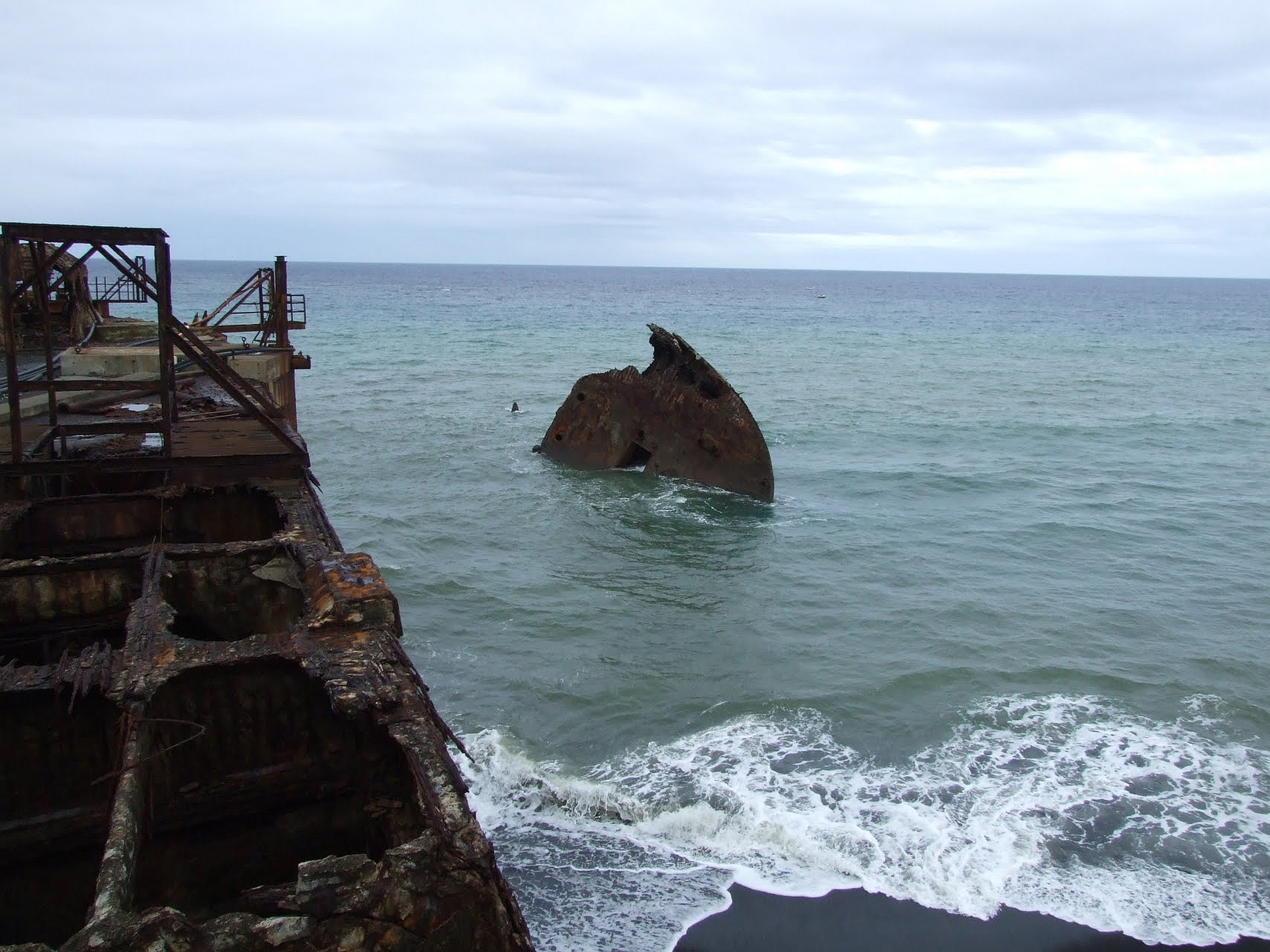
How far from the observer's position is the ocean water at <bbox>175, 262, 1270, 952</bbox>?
30.2 feet

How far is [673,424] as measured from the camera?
22469mm

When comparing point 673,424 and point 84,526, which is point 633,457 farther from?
point 84,526

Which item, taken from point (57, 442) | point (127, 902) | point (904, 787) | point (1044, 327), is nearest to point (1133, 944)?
point (904, 787)

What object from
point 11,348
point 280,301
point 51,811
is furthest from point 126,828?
point 280,301

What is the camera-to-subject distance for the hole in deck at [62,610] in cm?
845

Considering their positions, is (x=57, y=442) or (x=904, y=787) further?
(x=57, y=442)

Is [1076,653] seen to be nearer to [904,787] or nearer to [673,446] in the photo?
[904,787]

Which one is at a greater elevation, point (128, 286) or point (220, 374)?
point (128, 286)

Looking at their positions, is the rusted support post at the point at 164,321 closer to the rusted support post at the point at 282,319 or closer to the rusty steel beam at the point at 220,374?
the rusty steel beam at the point at 220,374

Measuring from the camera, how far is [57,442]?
40.7 feet

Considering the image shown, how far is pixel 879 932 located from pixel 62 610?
7790 millimetres

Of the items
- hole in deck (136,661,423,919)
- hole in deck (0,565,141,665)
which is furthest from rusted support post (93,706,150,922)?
hole in deck (0,565,141,665)

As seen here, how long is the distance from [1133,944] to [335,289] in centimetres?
14734

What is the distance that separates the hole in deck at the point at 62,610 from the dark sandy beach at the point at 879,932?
19.3ft
